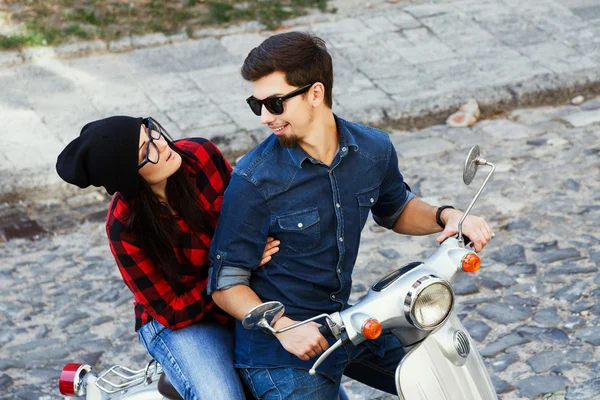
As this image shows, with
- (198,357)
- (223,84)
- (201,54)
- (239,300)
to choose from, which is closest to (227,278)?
(239,300)

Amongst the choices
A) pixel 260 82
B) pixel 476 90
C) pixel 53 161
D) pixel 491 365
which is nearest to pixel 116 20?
pixel 53 161

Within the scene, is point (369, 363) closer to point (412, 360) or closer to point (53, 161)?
point (412, 360)

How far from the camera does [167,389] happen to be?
2939mm

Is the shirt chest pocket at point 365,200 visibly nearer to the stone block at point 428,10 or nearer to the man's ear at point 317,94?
the man's ear at point 317,94

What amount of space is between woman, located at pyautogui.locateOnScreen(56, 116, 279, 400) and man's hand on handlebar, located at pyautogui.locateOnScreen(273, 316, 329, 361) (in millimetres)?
337

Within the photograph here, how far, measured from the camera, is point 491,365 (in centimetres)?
430

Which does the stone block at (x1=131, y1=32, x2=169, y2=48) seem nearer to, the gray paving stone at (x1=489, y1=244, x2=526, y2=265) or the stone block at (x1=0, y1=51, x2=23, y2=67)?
the stone block at (x1=0, y1=51, x2=23, y2=67)

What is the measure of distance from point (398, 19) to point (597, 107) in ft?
7.62

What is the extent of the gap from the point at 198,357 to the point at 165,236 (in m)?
0.40

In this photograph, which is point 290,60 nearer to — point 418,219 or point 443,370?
point 418,219

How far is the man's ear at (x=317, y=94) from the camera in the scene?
2.67 metres

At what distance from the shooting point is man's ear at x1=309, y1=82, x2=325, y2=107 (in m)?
2.67

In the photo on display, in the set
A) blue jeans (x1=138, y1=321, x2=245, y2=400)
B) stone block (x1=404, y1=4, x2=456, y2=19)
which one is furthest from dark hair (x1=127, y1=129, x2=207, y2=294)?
stone block (x1=404, y1=4, x2=456, y2=19)

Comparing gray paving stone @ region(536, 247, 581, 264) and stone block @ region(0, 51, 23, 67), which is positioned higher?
stone block @ region(0, 51, 23, 67)
